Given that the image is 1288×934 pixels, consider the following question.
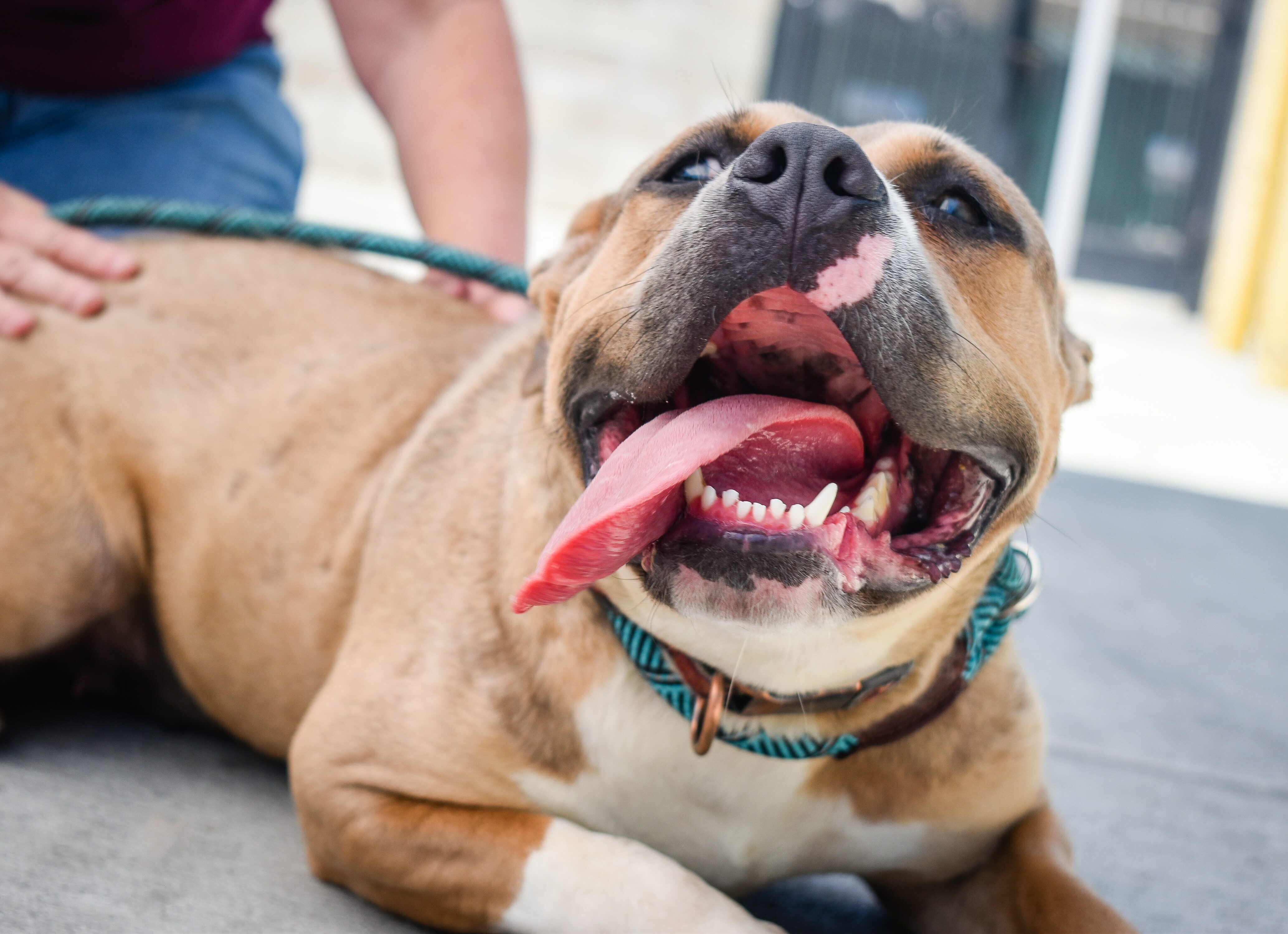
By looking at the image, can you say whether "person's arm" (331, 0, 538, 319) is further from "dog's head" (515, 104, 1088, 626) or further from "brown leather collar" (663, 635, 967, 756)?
"brown leather collar" (663, 635, 967, 756)

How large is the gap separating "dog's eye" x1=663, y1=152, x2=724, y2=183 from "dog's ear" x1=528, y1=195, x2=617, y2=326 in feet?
0.49

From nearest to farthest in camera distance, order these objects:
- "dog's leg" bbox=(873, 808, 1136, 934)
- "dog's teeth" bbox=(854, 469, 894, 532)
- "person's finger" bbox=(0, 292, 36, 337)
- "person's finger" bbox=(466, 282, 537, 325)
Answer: "dog's teeth" bbox=(854, 469, 894, 532), "dog's leg" bbox=(873, 808, 1136, 934), "person's finger" bbox=(0, 292, 36, 337), "person's finger" bbox=(466, 282, 537, 325)

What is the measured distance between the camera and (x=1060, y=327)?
1929 mm

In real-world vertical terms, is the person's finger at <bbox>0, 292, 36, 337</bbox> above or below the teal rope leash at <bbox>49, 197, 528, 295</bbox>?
below

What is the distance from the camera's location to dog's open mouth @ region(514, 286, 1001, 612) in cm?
139

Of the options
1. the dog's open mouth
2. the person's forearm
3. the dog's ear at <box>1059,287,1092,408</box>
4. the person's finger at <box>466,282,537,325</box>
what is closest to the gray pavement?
the dog's ear at <box>1059,287,1092,408</box>

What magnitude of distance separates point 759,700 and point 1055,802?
1.12m

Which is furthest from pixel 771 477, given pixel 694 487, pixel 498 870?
pixel 498 870

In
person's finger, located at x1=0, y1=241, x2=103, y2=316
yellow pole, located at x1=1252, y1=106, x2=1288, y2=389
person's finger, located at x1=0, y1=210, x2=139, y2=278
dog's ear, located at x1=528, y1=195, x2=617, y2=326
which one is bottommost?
yellow pole, located at x1=1252, y1=106, x2=1288, y2=389

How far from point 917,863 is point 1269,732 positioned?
171cm

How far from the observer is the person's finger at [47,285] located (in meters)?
2.37

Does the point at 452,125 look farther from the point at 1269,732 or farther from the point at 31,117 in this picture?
the point at 1269,732

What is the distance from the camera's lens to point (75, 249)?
2441 mm

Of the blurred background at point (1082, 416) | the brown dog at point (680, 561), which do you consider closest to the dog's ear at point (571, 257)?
the brown dog at point (680, 561)
